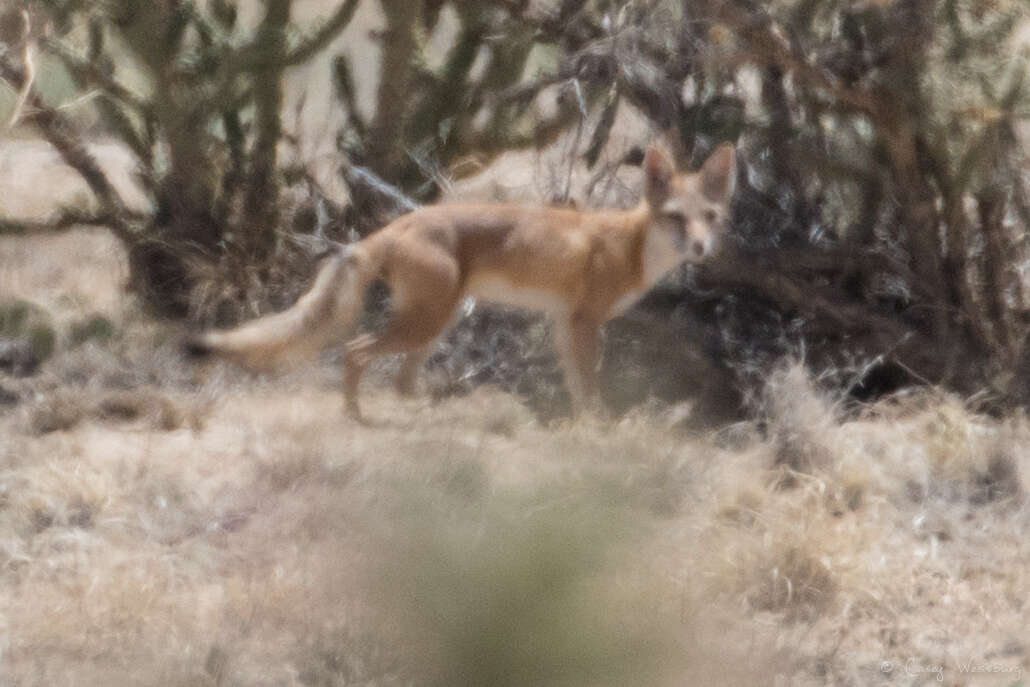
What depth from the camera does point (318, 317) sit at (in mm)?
6598

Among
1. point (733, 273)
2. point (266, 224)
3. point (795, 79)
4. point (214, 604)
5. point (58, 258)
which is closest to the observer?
point (214, 604)

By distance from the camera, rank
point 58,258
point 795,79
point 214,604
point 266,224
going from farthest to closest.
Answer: point 58,258 < point 266,224 < point 795,79 < point 214,604

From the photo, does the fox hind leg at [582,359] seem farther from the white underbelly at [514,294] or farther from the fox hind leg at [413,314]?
the fox hind leg at [413,314]

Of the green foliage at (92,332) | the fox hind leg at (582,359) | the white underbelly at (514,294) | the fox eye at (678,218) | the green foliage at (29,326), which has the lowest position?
the green foliage at (92,332)

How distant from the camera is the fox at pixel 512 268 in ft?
21.6

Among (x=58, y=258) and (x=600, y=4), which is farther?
(x=58, y=258)

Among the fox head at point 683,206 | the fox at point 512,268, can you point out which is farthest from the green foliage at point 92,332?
the fox head at point 683,206

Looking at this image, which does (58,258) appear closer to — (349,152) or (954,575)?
(349,152)

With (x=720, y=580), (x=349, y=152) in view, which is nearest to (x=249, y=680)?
(x=720, y=580)

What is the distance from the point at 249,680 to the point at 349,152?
4.73 metres

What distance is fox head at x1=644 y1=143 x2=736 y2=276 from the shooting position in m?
6.63

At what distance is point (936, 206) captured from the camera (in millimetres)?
6852

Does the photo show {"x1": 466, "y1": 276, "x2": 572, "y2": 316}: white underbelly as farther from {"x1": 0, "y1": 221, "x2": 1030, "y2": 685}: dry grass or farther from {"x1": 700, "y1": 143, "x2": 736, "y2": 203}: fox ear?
{"x1": 700, "y1": 143, "x2": 736, "y2": 203}: fox ear

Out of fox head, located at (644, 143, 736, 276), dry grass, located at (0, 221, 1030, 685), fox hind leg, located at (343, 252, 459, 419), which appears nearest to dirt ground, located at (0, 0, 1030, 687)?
dry grass, located at (0, 221, 1030, 685)
